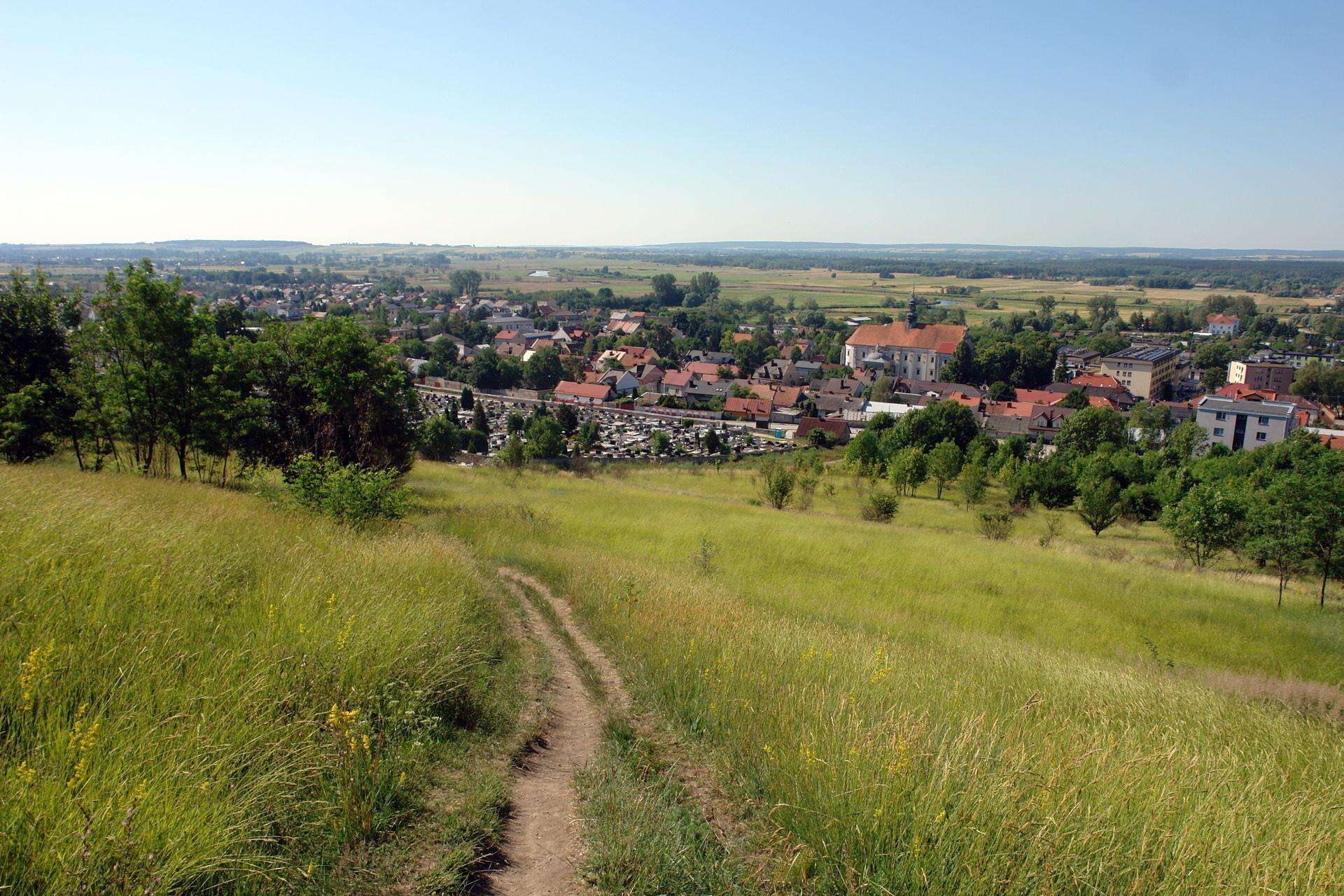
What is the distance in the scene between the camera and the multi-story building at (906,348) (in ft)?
294

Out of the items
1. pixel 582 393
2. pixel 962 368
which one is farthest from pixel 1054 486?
pixel 962 368

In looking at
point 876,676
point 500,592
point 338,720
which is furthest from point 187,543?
point 876,676

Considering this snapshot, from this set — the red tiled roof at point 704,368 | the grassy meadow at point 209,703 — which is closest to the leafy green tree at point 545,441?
the grassy meadow at point 209,703

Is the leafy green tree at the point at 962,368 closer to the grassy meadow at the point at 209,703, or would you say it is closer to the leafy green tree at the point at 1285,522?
the leafy green tree at the point at 1285,522

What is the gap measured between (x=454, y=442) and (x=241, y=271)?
17888 cm

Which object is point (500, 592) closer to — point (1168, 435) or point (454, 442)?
point (454, 442)

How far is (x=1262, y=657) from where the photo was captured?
12844 mm

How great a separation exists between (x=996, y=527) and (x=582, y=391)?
194 ft

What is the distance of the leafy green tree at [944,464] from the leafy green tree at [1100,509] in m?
8.04

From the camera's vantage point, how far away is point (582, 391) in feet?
263

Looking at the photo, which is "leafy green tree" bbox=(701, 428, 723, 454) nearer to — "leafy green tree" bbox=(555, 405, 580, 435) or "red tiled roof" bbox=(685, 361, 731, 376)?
"leafy green tree" bbox=(555, 405, 580, 435)

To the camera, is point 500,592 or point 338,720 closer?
point 338,720

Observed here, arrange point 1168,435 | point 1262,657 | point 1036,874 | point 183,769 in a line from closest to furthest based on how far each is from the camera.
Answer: point 1036,874
point 183,769
point 1262,657
point 1168,435

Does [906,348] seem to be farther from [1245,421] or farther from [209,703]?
[209,703]
